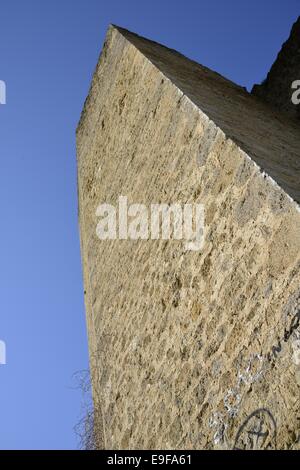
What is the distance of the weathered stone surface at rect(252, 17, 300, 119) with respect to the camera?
248 inches

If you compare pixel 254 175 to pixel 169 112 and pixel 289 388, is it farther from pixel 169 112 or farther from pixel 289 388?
pixel 169 112

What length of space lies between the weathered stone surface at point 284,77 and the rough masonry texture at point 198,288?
192 cm

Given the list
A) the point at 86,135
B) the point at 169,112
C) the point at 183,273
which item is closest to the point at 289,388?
the point at 183,273

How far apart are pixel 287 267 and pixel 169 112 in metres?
1.94

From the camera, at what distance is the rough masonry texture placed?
83.0 inches

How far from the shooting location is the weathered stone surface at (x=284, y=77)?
6.30 m

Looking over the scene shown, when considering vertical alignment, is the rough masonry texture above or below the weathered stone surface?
below

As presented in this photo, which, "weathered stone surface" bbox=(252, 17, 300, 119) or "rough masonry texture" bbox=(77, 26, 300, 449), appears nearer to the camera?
"rough masonry texture" bbox=(77, 26, 300, 449)

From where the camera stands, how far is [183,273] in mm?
2977

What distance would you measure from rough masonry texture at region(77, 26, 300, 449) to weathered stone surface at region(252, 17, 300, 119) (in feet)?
6.29

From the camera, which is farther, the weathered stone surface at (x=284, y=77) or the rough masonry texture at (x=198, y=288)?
the weathered stone surface at (x=284, y=77)

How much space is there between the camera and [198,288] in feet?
9.10

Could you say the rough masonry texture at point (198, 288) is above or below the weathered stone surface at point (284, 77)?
below

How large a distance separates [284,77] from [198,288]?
4.85m
